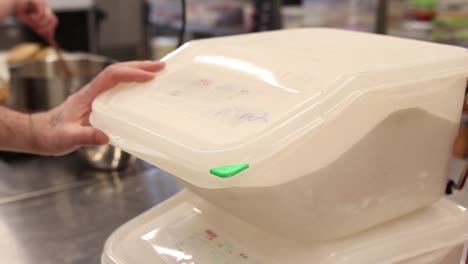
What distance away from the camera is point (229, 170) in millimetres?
458

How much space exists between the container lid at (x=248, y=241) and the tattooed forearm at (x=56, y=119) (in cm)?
19

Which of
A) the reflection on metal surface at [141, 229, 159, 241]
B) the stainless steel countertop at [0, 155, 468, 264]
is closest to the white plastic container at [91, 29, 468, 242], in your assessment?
the reflection on metal surface at [141, 229, 159, 241]

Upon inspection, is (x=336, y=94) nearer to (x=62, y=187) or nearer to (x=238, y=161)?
(x=238, y=161)

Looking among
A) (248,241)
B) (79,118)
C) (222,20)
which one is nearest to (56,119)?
(79,118)

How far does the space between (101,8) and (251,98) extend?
3156mm

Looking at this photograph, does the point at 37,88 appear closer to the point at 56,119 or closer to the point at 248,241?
the point at 56,119

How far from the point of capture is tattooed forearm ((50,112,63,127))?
778mm

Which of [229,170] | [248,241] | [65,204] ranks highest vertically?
[229,170]

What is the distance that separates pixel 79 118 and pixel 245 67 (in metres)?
0.28

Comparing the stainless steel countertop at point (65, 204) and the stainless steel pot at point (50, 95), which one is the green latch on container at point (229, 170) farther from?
the stainless steel pot at point (50, 95)

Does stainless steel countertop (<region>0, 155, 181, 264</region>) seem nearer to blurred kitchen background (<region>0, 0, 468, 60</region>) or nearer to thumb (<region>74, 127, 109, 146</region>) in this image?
thumb (<region>74, 127, 109, 146</region>)

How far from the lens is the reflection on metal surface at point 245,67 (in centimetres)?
57

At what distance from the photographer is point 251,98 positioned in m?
0.56

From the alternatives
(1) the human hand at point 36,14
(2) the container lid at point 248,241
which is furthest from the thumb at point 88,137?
(1) the human hand at point 36,14
